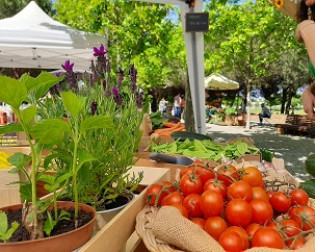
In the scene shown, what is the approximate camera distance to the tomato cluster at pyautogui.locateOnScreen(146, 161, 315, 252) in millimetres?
1106

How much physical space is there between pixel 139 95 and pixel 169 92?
28219mm

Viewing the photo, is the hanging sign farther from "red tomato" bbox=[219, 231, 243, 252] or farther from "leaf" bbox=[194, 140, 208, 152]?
"red tomato" bbox=[219, 231, 243, 252]

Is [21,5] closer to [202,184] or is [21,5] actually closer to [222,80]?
[222,80]

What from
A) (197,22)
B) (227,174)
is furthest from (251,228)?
(197,22)

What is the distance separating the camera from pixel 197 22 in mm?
4414

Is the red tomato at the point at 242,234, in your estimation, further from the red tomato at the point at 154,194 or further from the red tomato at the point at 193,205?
the red tomato at the point at 154,194

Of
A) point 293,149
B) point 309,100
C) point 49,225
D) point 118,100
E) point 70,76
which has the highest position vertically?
point 70,76

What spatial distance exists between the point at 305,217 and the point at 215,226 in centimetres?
34

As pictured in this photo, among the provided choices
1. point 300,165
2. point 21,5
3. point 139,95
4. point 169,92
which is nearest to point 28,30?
point 139,95

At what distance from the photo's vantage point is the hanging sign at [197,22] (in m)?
4.36

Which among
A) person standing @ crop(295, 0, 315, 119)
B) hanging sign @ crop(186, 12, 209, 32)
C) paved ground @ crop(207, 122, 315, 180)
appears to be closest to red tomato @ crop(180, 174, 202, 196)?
person standing @ crop(295, 0, 315, 119)

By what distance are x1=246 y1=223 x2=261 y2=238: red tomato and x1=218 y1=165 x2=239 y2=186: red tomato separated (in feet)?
0.73

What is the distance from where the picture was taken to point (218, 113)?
67.5 ft

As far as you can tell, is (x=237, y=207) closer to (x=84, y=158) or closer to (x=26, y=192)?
(x=84, y=158)
